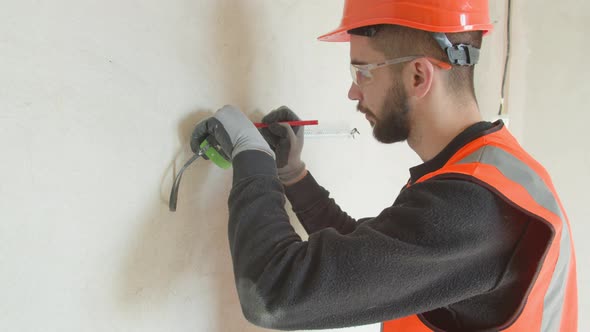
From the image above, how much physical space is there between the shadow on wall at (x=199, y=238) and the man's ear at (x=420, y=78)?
1.27 ft

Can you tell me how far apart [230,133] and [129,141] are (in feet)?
0.63

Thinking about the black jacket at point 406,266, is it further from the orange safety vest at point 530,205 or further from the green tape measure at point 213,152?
the green tape measure at point 213,152

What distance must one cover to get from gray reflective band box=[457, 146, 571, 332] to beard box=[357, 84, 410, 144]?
182 mm

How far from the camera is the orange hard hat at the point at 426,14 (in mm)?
798

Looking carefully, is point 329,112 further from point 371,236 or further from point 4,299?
point 4,299

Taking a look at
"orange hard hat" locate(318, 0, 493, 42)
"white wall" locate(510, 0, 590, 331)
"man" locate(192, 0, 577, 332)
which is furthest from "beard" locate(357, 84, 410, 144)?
"white wall" locate(510, 0, 590, 331)

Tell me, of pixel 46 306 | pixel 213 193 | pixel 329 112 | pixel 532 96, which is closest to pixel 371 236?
pixel 213 193

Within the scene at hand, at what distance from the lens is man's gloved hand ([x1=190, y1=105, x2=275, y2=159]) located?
84cm

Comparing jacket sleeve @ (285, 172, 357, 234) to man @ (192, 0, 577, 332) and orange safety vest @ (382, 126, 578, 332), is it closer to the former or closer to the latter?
man @ (192, 0, 577, 332)

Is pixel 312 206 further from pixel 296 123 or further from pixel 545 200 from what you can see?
pixel 545 200

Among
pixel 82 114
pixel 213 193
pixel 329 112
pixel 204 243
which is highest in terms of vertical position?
pixel 82 114

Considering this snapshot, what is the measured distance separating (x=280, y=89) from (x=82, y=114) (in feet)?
1.70

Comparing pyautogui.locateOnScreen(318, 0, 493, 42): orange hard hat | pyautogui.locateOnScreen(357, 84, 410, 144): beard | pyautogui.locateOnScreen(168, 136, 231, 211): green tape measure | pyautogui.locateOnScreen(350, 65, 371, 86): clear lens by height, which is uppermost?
pyautogui.locateOnScreen(318, 0, 493, 42): orange hard hat

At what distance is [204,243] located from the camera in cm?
95
